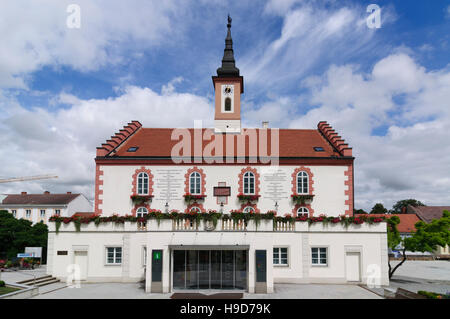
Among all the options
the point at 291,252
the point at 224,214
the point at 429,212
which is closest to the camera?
the point at 224,214

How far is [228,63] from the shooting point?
32.9m

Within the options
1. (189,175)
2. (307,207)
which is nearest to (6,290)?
(189,175)

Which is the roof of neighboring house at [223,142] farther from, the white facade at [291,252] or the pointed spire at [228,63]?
the white facade at [291,252]

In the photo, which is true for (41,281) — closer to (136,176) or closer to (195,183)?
(136,176)

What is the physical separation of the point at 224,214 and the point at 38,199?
5121 cm

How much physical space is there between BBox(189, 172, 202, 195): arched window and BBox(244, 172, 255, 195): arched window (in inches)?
137

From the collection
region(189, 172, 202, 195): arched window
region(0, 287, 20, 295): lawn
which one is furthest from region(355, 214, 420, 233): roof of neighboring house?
region(0, 287, 20, 295): lawn

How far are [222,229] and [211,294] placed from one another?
11.1ft

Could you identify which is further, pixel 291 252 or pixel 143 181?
pixel 143 181

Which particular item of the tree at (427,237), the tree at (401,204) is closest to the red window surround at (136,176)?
the tree at (427,237)

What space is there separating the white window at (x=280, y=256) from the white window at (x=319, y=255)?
5.56ft

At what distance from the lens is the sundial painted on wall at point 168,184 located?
25.4 meters

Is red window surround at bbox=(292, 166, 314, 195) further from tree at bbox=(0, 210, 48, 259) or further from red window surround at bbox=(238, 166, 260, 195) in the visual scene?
tree at bbox=(0, 210, 48, 259)
